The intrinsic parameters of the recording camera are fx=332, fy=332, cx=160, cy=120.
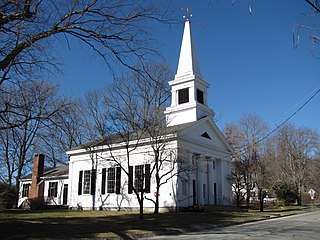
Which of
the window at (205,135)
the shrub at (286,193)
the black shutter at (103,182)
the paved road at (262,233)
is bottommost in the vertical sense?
the paved road at (262,233)

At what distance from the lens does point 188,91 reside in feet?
121

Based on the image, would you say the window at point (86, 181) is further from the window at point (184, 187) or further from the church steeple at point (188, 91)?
the window at point (184, 187)

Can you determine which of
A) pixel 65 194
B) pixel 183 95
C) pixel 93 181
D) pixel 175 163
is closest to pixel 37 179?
pixel 65 194

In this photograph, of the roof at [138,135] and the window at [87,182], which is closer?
the roof at [138,135]

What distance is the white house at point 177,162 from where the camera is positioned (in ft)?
98.6

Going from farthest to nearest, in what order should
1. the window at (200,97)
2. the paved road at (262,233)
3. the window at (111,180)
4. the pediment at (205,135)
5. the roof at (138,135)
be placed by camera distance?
the window at (200,97), the window at (111,180), the pediment at (205,135), the roof at (138,135), the paved road at (262,233)

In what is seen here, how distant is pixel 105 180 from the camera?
113 ft

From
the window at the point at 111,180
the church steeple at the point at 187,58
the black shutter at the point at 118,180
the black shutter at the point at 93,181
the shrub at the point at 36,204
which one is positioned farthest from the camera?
the church steeple at the point at 187,58

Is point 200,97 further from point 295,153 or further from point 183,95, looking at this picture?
point 295,153

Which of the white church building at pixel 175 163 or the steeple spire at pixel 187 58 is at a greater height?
the steeple spire at pixel 187 58

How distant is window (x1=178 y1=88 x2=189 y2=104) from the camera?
37000 mm

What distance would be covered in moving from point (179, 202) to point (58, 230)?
1628 centimetres

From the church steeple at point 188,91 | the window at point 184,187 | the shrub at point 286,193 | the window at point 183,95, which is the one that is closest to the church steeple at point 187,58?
the church steeple at point 188,91

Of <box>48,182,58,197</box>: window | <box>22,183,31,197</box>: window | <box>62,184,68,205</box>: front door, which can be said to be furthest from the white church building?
<box>22,183,31,197</box>: window
